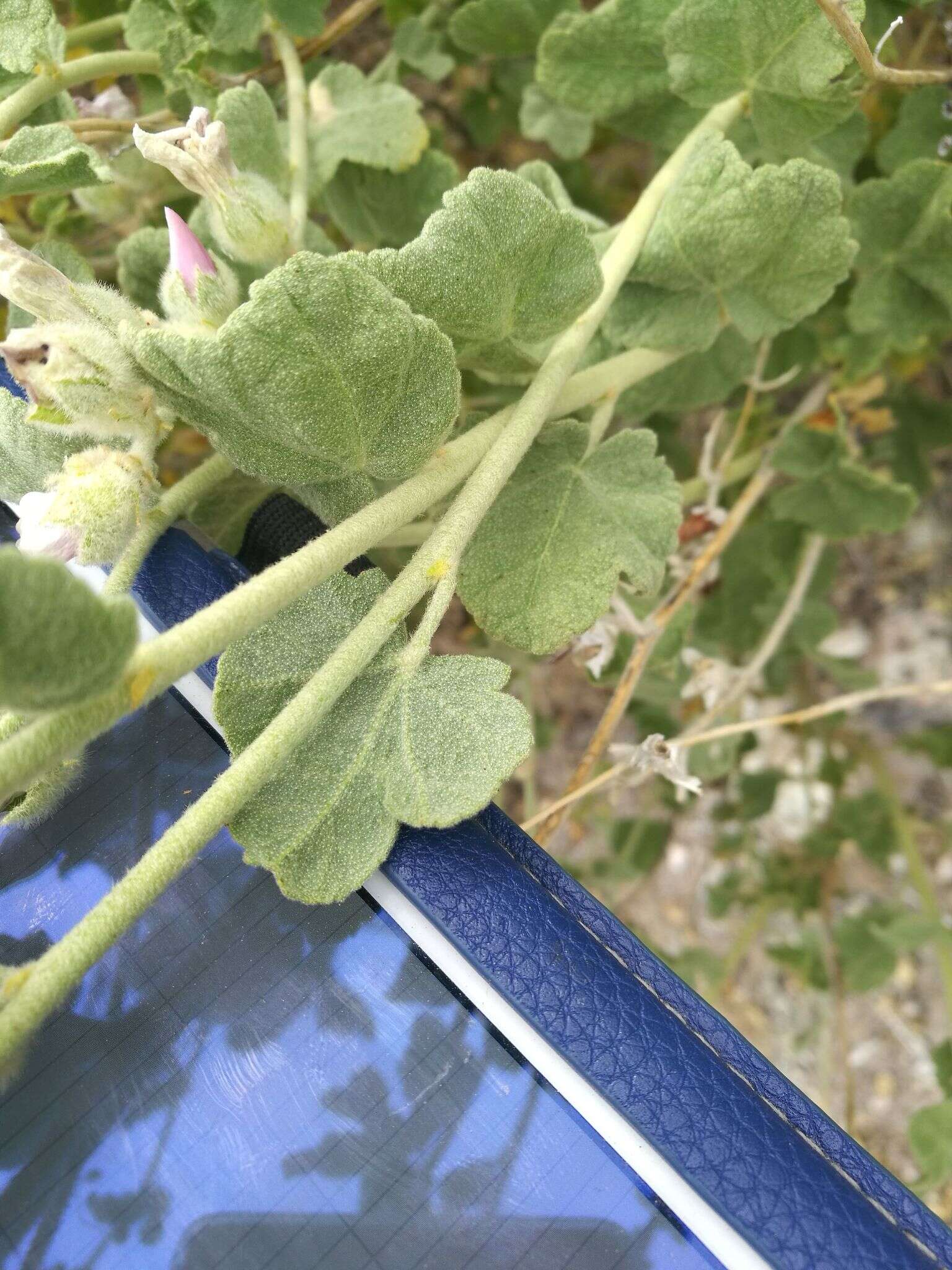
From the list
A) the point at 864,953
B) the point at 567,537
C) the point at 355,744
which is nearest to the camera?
the point at 355,744

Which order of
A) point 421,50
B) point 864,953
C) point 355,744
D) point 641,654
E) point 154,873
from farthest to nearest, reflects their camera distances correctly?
1. point 864,953
2. point 421,50
3. point 641,654
4. point 355,744
5. point 154,873

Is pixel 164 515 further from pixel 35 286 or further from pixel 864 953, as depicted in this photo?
pixel 864 953

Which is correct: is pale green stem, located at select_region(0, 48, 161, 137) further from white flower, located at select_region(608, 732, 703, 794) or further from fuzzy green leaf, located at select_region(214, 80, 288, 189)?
white flower, located at select_region(608, 732, 703, 794)

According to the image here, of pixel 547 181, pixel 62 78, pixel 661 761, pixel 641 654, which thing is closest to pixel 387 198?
pixel 547 181

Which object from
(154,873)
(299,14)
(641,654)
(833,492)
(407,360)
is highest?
(299,14)

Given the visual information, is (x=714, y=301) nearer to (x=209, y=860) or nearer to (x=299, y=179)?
(x=299, y=179)

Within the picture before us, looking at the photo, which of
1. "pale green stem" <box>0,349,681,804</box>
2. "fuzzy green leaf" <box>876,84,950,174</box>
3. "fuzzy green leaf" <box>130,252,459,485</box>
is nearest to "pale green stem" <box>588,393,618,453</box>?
"pale green stem" <box>0,349,681,804</box>
